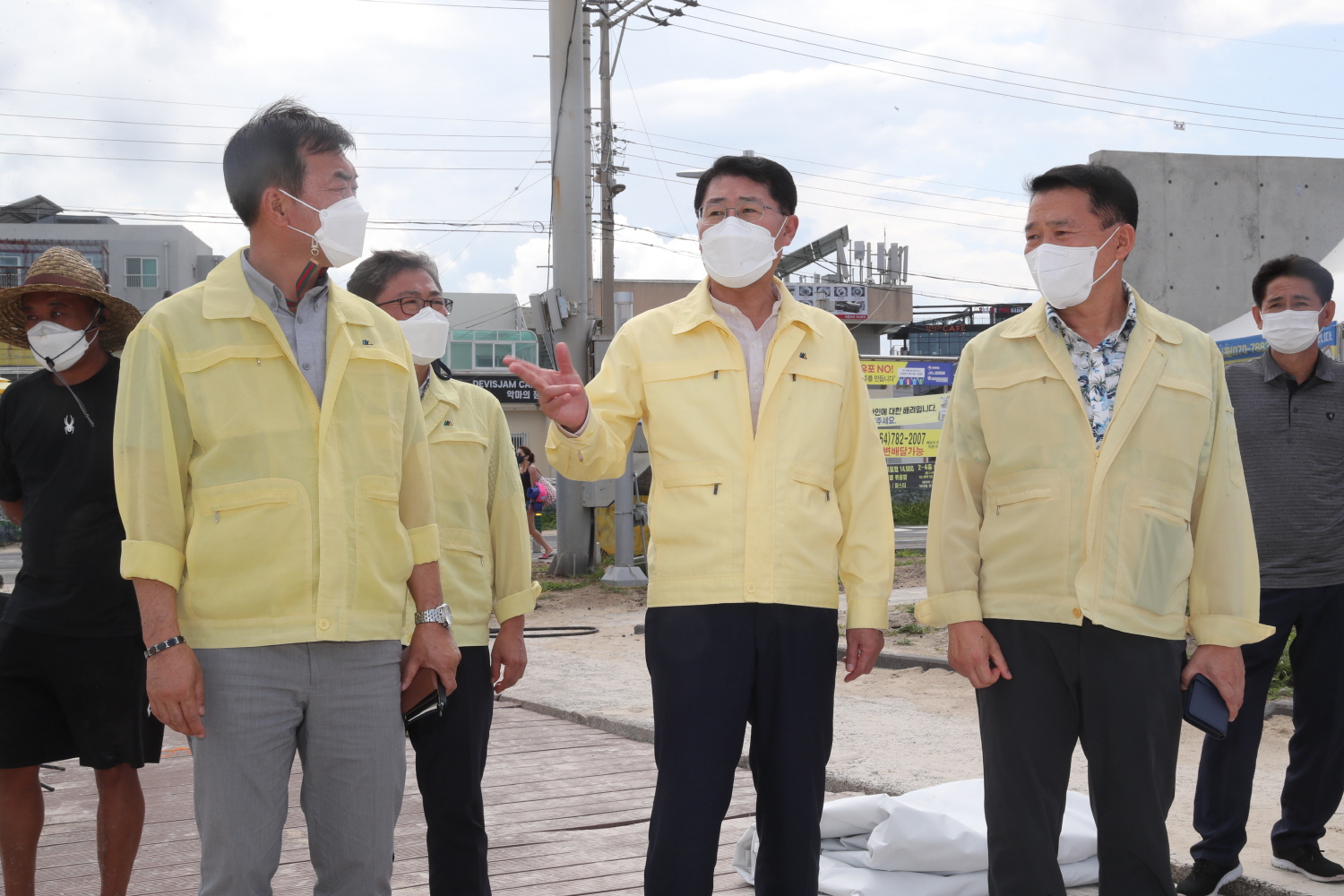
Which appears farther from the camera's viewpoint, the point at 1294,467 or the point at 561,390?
the point at 1294,467

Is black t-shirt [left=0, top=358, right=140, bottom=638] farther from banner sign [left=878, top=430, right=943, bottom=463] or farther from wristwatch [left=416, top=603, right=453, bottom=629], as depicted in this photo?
banner sign [left=878, top=430, right=943, bottom=463]

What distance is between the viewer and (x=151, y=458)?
2398 millimetres

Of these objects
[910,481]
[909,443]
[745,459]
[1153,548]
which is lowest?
[910,481]

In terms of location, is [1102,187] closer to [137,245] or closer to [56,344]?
[56,344]

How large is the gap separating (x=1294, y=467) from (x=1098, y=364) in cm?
163

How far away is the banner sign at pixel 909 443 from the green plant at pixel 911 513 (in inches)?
45.7

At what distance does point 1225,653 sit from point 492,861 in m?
2.64

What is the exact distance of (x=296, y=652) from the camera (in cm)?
246

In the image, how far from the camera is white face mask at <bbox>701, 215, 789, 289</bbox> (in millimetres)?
3143

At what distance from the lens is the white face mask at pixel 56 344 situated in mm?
3531

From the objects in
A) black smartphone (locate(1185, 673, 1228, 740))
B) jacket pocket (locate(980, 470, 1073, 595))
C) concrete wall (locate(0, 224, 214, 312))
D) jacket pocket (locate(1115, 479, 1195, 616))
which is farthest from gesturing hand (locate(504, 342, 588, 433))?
concrete wall (locate(0, 224, 214, 312))

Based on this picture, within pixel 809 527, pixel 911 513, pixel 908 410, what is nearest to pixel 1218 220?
pixel 809 527

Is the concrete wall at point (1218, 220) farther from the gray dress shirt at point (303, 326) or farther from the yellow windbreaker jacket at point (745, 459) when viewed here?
the gray dress shirt at point (303, 326)

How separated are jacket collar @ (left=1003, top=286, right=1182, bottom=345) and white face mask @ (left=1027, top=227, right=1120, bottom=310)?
8 cm
